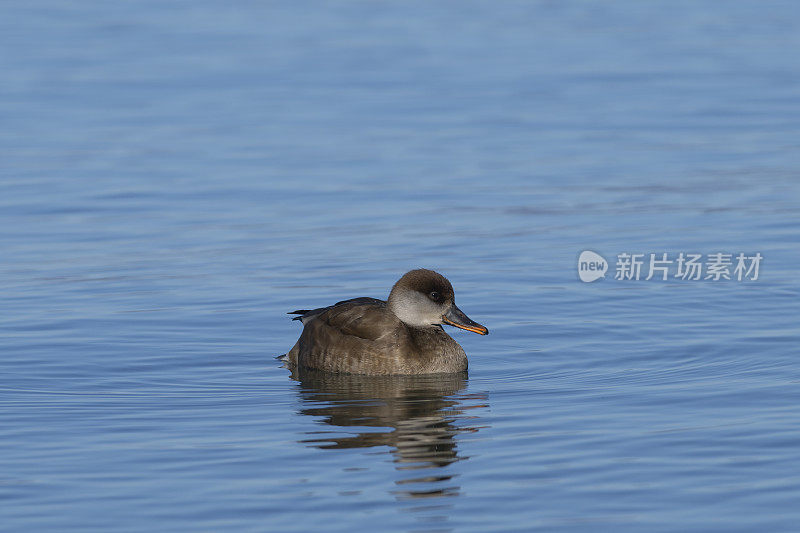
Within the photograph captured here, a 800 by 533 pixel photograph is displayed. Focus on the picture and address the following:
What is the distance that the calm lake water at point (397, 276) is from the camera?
10.0 meters

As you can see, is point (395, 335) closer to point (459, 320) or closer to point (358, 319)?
point (358, 319)

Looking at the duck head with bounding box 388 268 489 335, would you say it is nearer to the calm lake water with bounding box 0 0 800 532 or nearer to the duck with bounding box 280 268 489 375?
the duck with bounding box 280 268 489 375

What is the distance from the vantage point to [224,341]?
14.8m

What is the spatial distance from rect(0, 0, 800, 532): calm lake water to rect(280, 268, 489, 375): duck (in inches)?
8.9

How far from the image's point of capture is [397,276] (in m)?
17.3

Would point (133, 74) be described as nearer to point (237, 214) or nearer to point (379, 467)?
point (237, 214)

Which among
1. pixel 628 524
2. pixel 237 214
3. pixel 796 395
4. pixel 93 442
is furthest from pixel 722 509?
pixel 237 214

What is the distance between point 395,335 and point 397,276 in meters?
3.26

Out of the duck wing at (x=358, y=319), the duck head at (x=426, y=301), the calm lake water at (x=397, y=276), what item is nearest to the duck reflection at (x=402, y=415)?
the calm lake water at (x=397, y=276)

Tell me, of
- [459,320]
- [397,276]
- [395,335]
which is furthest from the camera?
[397,276]

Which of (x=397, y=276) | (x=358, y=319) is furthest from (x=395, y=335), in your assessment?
(x=397, y=276)

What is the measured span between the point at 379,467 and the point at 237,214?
35.6 feet

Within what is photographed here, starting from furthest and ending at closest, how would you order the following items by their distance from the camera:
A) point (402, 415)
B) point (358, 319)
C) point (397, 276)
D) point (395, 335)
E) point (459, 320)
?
point (397, 276)
point (358, 319)
point (459, 320)
point (395, 335)
point (402, 415)

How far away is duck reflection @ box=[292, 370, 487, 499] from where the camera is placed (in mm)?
10594
